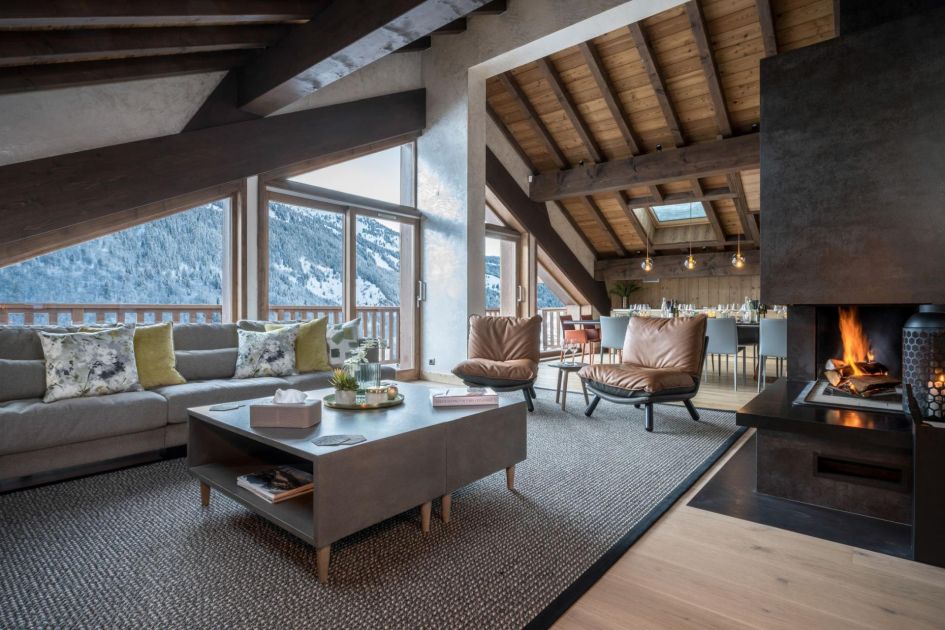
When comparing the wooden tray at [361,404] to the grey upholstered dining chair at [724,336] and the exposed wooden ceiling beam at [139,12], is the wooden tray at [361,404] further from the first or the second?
the grey upholstered dining chair at [724,336]

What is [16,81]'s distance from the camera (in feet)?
10.1

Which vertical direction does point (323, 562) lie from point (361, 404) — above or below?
below

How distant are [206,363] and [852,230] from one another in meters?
4.10

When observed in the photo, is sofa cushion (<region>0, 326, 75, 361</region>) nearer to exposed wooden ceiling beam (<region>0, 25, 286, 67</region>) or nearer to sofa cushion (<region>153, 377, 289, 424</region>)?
sofa cushion (<region>153, 377, 289, 424</region>)

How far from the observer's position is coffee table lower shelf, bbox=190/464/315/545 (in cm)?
170

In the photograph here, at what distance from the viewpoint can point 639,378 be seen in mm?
3545

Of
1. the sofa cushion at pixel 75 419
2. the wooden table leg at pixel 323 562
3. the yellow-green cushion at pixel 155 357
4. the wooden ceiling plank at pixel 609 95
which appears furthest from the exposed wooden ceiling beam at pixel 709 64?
the sofa cushion at pixel 75 419

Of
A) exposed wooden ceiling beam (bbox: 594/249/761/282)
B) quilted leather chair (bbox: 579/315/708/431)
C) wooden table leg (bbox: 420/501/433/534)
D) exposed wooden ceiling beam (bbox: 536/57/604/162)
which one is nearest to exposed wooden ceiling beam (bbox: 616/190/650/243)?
exposed wooden ceiling beam (bbox: 594/249/761/282)

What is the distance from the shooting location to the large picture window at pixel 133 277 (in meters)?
3.73

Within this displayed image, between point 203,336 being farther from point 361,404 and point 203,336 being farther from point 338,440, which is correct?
point 338,440

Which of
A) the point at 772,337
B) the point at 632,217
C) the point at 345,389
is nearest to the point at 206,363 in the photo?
the point at 345,389

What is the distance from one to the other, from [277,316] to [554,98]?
184 inches

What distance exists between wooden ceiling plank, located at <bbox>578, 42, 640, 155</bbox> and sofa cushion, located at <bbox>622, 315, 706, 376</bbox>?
351 cm

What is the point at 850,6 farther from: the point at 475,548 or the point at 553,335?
the point at 553,335
